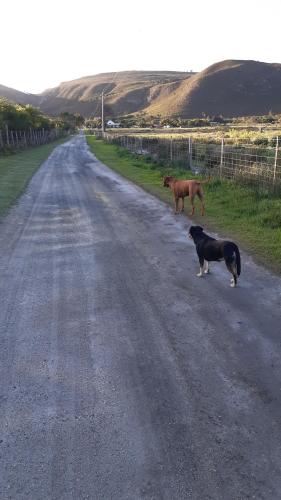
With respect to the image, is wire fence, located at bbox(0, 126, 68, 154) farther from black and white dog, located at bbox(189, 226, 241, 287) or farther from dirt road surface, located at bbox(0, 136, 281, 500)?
black and white dog, located at bbox(189, 226, 241, 287)

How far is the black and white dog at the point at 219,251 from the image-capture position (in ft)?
20.1

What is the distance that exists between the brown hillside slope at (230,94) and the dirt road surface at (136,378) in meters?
105

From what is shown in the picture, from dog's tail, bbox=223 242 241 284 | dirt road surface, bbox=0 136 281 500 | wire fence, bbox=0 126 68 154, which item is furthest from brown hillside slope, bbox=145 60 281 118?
dog's tail, bbox=223 242 241 284

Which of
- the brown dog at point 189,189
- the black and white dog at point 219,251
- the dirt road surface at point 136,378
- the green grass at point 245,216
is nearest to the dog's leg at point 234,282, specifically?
the black and white dog at point 219,251

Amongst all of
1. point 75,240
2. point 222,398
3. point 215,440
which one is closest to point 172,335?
point 222,398

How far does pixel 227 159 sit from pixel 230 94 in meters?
111

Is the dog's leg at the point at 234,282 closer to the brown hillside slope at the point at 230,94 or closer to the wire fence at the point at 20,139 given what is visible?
the wire fence at the point at 20,139

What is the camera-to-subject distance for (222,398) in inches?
150

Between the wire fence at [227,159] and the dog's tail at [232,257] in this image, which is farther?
the wire fence at [227,159]

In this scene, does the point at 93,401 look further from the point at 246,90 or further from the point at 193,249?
the point at 246,90

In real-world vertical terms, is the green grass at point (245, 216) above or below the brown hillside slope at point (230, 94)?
below

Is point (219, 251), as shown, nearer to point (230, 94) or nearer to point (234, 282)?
point (234, 282)

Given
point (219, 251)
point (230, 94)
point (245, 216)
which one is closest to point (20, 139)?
point (245, 216)

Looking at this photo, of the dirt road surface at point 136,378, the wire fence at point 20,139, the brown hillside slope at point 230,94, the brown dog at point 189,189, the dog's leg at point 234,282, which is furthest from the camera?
the brown hillside slope at point 230,94
